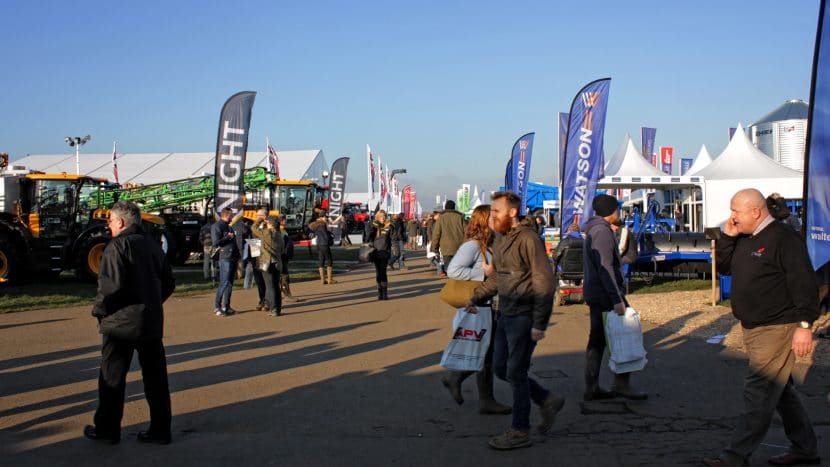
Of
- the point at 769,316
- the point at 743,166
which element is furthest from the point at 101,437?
the point at 743,166

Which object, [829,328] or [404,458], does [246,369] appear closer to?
[404,458]

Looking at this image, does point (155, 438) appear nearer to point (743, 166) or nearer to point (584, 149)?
point (584, 149)

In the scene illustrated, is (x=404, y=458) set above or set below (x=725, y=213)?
below

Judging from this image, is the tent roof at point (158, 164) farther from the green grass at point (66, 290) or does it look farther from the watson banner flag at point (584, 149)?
the watson banner flag at point (584, 149)

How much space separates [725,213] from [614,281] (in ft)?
55.0

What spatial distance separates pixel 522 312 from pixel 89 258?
1460 centimetres

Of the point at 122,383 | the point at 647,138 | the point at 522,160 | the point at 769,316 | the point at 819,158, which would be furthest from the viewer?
the point at 647,138

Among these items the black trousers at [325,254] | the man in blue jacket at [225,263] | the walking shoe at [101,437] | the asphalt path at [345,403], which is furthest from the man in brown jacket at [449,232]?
the walking shoe at [101,437]

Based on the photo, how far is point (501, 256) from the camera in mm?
5355

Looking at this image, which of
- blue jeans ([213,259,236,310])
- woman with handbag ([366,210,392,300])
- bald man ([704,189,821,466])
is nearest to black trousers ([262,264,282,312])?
blue jeans ([213,259,236,310])

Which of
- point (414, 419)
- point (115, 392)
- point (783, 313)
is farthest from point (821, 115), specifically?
point (115, 392)

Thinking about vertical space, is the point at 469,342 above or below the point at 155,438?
above

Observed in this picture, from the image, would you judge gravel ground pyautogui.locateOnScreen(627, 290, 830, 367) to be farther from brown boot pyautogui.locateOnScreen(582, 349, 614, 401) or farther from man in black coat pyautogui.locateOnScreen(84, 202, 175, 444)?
man in black coat pyautogui.locateOnScreen(84, 202, 175, 444)

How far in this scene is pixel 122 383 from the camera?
5379 mm
